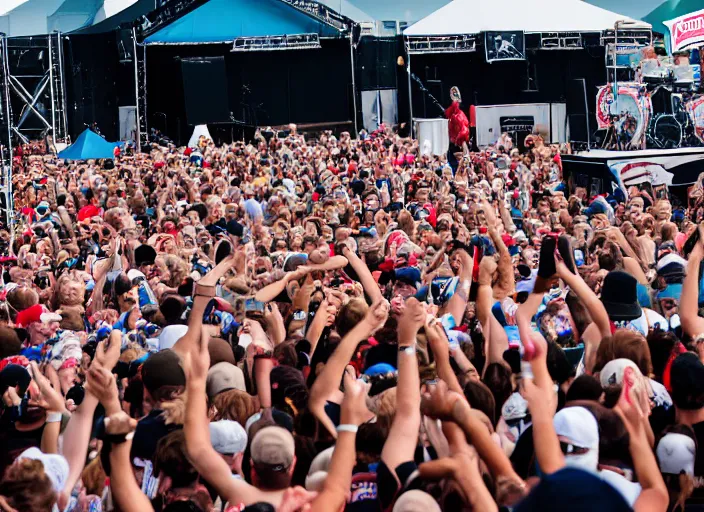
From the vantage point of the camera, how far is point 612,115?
835 inches

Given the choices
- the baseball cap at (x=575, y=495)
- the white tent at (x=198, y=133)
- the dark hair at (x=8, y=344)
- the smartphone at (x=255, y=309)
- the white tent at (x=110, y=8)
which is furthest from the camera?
the white tent at (x=110, y=8)

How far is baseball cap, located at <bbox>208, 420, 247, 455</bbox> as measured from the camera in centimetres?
386

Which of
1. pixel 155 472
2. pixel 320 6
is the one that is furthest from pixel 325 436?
pixel 320 6

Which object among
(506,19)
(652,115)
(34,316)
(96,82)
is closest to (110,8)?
(96,82)

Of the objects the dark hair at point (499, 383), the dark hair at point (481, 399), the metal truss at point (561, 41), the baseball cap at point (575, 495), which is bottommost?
the dark hair at point (499, 383)

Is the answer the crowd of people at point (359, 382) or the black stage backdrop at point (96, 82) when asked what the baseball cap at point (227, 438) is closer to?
the crowd of people at point (359, 382)

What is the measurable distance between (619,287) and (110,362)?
279 centimetres

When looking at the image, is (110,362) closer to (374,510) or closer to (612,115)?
(374,510)

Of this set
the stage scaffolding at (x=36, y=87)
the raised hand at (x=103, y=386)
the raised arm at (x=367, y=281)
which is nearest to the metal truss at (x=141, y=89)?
the stage scaffolding at (x=36, y=87)

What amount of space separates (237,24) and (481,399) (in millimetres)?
28429

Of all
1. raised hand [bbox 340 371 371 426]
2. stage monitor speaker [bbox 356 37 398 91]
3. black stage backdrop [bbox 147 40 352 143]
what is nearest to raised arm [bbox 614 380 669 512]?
raised hand [bbox 340 371 371 426]

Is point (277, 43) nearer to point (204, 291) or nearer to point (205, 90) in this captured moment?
point (205, 90)

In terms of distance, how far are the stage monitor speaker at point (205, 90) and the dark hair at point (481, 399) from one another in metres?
28.2

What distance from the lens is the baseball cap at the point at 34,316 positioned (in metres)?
6.66
